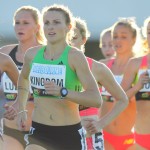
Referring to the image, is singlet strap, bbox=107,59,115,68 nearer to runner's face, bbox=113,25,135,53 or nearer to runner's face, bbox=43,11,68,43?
runner's face, bbox=113,25,135,53

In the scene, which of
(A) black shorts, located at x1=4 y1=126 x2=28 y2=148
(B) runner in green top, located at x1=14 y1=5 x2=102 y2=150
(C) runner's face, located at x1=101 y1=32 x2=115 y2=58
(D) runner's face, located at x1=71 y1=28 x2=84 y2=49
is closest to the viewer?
(B) runner in green top, located at x1=14 y1=5 x2=102 y2=150

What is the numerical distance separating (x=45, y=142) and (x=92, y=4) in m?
10.1

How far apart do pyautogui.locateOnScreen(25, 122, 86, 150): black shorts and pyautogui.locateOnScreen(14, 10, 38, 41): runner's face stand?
69.6 inches

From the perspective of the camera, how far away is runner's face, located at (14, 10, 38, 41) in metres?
7.65

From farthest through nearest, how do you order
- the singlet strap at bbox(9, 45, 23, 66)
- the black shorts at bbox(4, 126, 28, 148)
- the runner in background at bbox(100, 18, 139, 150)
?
the runner in background at bbox(100, 18, 139, 150)
the singlet strap at bbox(9, 45, 23, 66)
the black shorts at bbox(4, 126, 28, 148)

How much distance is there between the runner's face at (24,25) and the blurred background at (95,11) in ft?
25.4

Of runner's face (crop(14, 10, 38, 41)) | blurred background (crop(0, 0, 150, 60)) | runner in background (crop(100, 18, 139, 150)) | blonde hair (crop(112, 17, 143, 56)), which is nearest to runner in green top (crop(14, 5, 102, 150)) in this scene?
runner's face (crop(14, 10, 38, 41))

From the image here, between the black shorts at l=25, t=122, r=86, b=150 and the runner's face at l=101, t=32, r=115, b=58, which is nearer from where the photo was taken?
the black shorts at l=25, t=122, r=86, b=150

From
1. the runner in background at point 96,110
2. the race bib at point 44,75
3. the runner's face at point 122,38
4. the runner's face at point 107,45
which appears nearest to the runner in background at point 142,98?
the runner in background at point 96,110

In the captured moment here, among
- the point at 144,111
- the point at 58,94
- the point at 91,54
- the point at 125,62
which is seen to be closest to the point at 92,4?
the point at 91,54

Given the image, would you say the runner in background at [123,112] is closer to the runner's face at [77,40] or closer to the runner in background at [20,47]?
the runner's face at [77,40]

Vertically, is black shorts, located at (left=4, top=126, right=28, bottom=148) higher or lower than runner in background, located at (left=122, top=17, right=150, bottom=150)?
lower

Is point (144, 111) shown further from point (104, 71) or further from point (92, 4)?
point (92, 4)

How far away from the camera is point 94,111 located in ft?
24.2
